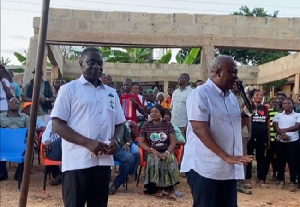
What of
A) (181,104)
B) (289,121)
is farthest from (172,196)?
(289,121)

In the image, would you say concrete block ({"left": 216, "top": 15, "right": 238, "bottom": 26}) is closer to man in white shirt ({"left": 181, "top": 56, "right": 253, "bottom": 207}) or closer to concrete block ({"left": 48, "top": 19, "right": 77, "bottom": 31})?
concrete block ({"left": 48, "top": 19, "right": 77, "bottom": 31})

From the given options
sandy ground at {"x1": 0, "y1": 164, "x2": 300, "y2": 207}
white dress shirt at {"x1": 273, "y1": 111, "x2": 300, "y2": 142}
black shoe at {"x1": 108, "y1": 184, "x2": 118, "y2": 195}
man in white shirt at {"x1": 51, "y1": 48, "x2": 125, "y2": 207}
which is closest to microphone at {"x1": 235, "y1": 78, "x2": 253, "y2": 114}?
man in white shirt at {"x1": 51, "y1": 48, "x2": 125, "y2": 207}

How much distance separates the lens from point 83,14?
9.65 m

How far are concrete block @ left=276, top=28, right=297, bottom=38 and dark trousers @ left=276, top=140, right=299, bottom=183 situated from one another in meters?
3.10

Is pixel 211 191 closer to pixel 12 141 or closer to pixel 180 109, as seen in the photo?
pixel 12 141

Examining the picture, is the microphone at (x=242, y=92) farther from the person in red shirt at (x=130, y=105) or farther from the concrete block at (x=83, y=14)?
the concrete block at (x=83, y=14)

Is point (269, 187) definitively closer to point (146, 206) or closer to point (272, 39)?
point (146, 206)

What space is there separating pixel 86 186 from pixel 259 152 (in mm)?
5162

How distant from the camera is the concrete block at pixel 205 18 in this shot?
9.86 metres

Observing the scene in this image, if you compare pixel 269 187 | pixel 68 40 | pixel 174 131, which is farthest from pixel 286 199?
pixel 68 40

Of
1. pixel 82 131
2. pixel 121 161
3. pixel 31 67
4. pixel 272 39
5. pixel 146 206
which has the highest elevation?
pixel 272 39

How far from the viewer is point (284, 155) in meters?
7.96

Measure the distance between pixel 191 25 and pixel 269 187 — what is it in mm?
3962

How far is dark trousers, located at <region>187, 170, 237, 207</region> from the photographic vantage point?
11.0ft
